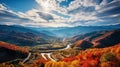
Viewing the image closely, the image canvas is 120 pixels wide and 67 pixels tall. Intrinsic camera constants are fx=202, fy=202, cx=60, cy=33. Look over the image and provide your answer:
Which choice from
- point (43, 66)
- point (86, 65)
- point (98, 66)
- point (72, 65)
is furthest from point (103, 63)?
point (43, 66)

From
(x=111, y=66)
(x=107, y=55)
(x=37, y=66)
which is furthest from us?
(x=37, y=66)

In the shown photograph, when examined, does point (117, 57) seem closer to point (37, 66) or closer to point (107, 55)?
point (107, 55)

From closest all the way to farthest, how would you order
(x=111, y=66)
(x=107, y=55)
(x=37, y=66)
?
(x=111, y=66) < (x=107, y=55) < (x=37, y=66)

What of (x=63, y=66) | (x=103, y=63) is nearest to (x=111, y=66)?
(x=103, y=63)

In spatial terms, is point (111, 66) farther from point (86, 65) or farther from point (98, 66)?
point (86, 65)

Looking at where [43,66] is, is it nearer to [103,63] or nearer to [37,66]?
[37,66]

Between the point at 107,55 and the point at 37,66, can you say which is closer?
Answer: the point at 107,55

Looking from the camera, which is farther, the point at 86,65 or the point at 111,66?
the point at 86,65
